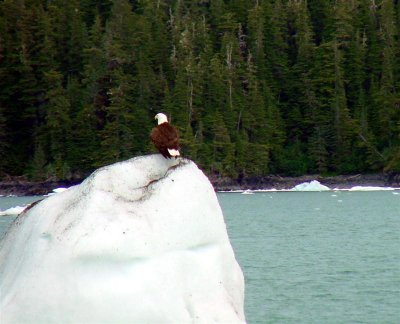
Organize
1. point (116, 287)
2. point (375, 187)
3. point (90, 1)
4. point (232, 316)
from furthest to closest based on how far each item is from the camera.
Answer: point (90, 1) < point (375, 187) < point (232, 316) < point (116, 287)

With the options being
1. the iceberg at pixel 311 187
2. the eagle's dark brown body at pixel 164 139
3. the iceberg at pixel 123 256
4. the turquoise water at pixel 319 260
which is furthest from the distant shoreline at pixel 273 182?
the iceberg at pixel 123 256

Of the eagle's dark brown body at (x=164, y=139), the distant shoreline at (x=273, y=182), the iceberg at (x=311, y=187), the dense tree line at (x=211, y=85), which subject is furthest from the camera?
the dense tree line at (x=211, y=85)

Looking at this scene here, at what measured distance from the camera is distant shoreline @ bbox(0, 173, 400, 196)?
95375 millimetres

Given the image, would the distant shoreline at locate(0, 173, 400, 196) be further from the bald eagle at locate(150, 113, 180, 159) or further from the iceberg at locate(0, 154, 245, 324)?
the iceberg at locate(0, 154, 245, 324)

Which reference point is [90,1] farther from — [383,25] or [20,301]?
[20,301]

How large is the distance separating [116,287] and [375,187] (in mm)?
86770

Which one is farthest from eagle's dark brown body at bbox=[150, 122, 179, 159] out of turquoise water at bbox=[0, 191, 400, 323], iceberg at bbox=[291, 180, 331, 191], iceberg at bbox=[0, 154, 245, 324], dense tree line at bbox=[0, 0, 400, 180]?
dense tree line at bbox=[0, 0, 400, 180]

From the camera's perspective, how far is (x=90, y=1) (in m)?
126

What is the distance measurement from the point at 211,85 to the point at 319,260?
7220cm

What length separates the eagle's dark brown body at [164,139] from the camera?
11586mm

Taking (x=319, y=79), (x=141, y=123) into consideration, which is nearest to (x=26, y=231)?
(x=141, y=123)

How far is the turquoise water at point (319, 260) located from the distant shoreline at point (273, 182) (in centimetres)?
2668

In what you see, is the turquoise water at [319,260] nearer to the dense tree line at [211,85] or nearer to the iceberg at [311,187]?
the iceberg at [311,187]

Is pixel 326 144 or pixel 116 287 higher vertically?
pixel 116 287
